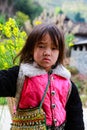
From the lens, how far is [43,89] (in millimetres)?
1496

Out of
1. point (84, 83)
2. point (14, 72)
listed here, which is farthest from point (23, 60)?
point (84, 83)

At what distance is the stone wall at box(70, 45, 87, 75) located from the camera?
8.37 m

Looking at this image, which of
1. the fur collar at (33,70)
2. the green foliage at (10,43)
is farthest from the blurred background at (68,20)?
the fur collar at (33,70)

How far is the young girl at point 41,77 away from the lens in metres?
1.48

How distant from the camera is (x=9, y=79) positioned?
57.5 inches

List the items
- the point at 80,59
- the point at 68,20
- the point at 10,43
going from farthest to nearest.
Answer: the point at 68,20
the point at 80,59
the point at 10,43

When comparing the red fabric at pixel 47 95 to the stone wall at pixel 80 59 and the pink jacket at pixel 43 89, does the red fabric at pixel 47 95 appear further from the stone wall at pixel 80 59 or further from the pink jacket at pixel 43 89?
the stone wall at pixel 80 59

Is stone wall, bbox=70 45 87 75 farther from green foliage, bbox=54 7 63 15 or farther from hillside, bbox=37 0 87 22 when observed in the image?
hillside, bbox=37 0 87 22

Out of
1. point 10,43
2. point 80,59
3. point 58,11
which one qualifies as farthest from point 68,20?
point 10,43

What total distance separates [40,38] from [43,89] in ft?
0.70

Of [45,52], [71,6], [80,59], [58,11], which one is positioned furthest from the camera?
[71,6]

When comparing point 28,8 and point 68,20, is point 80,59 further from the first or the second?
point 28,8

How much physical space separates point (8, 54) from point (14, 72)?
2.40ft

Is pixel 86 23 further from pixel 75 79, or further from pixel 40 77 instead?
pixel 40 77
